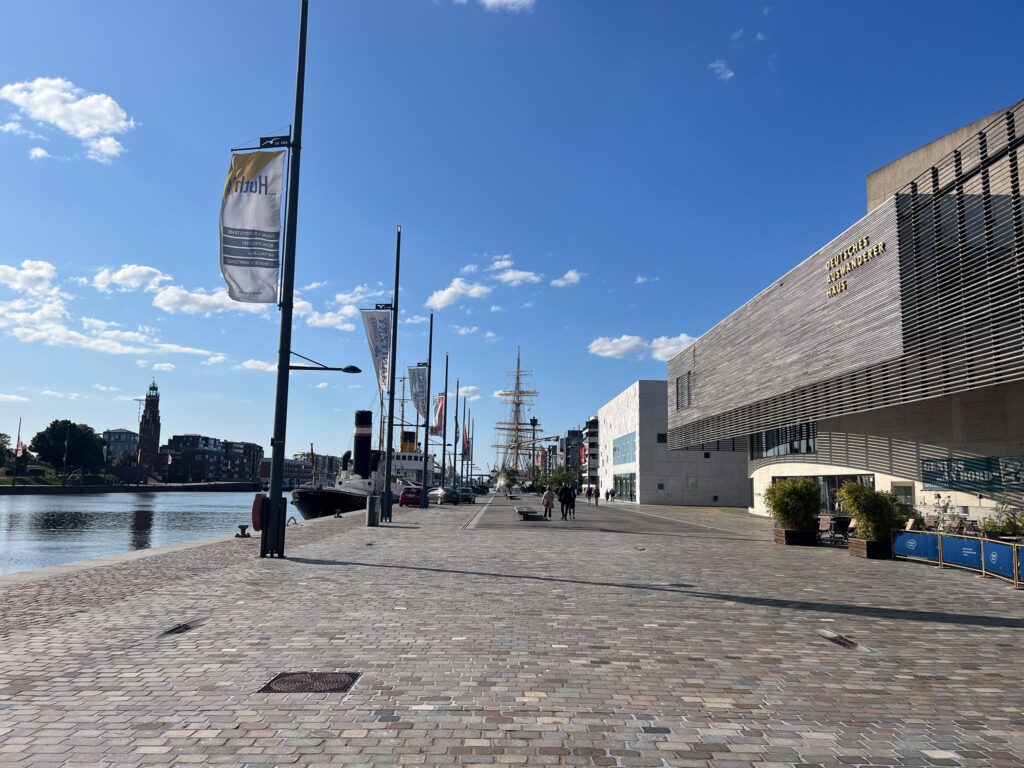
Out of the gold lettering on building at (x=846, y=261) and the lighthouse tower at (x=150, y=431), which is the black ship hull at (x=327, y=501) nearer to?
the gold lettering on building at (x=846, y=261)

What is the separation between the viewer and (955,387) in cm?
1988

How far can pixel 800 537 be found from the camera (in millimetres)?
19672

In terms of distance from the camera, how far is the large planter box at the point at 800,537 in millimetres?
19609

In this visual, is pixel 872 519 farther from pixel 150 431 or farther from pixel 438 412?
pixel 150 431

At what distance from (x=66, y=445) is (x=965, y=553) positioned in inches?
4983

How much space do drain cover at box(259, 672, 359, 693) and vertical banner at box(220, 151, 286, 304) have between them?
10.8 m

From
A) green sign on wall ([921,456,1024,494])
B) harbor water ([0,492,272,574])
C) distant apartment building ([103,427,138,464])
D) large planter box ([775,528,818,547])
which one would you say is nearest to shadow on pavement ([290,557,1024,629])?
large planter box ([775,528,818,547])

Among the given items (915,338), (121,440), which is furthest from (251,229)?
(121,440)

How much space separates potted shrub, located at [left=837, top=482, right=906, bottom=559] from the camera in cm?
1625

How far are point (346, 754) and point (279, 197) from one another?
13.4 metres

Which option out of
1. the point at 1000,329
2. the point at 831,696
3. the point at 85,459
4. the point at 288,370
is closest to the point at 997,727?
the point at 831,696

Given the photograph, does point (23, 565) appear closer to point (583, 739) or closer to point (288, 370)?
point (288, 370)

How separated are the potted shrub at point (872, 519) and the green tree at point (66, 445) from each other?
407 ft

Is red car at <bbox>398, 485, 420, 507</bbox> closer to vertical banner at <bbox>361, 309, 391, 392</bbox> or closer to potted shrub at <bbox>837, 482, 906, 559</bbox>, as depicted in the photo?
vertical banner at <bbox>361, 309, 391, 392</bbox>
